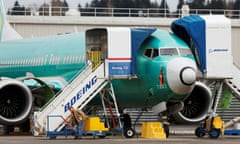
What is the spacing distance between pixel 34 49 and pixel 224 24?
1038 cm

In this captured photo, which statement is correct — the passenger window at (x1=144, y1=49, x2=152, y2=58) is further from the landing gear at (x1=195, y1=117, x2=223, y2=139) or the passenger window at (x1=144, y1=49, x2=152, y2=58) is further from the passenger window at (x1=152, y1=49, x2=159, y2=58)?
the landing gear at (x1=195, y1=117, x2=223, y2=139)

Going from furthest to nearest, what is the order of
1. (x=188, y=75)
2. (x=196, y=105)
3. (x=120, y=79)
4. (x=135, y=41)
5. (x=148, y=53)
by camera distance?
1. (x=196, y=105)
2. (x=120, y=79)
3. (x=148, y=53)
4. (x=135, y=41)
5. (x=188, y=75)

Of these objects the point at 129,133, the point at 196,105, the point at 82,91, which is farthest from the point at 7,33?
the point at 129,133

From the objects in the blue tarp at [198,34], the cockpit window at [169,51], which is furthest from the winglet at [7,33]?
the cockpit window at [169,51]

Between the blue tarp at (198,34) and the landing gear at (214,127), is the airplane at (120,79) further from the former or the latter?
the landing gear at (214,127)

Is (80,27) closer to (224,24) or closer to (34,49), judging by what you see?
(34,49)

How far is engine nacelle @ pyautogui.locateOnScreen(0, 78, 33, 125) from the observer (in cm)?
3088

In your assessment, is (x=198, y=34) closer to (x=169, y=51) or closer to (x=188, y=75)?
(x=169, y=51)

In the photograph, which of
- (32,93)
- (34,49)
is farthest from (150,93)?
(34,49)

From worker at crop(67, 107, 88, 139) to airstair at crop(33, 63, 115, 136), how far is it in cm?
31

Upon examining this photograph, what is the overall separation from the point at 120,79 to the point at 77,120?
2.04 meters

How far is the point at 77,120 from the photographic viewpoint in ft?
90.5

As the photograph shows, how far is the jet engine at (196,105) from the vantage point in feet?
105

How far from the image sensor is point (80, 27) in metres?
45.3
